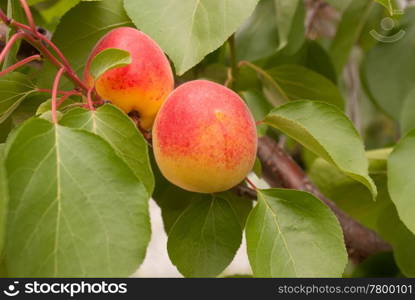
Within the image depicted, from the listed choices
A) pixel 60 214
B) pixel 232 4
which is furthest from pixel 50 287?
pixel 232 4

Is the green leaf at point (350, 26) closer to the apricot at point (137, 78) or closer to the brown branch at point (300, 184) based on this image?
the brown branch at point (300, 184)

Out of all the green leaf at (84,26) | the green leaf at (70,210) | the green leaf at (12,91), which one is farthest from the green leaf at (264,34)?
the green leaf at (70,210)

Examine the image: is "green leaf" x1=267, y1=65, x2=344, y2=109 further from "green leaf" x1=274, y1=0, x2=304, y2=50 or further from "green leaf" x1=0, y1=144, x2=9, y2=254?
"green leaf" x1=0, y1=144, x2=9, y2=254

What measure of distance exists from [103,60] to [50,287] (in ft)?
0.73

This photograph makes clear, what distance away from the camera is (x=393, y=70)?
1153 mm

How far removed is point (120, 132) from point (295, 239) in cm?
21

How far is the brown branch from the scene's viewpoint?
3.42ft

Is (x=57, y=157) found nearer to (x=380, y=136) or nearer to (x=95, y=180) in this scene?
(x=95, y=180)

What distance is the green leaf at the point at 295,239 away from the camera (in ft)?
2.07

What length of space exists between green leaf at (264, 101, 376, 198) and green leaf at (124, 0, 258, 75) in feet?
0.38

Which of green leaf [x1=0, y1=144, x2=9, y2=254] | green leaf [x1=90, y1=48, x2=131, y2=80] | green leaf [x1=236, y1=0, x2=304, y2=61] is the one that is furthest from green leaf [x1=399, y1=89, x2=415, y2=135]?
green leaf [x1=0, y1=144, x2=9, y2=254]

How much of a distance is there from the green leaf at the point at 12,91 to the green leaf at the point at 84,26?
8 centimetres

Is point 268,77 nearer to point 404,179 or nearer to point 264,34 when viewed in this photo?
point 264,34

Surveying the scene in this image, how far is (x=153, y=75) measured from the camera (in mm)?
665
